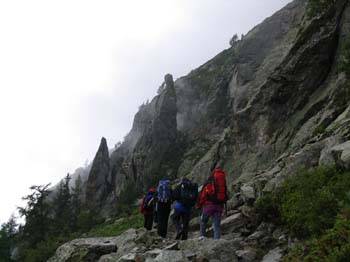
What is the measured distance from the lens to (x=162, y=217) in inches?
605

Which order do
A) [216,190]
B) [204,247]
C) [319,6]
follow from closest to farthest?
[204,247] → [216,190] → [319,6]

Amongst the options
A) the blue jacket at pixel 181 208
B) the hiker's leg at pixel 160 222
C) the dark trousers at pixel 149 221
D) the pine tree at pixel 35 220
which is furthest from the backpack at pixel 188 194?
the pine tree at pixel 35 220

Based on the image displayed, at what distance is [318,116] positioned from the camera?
22625 millimetres

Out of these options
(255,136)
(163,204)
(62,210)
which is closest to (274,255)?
(163,204)

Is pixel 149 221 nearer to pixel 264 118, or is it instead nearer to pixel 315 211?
pixel 315 211

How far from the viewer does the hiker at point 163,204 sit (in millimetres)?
15062

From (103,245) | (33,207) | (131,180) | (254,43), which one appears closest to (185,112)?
(254,43)

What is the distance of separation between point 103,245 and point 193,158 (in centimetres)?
4697

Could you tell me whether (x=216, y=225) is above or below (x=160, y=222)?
below

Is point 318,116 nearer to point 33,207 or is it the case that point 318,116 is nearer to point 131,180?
point 33,207

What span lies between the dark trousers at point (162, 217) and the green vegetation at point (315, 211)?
395 centimetres

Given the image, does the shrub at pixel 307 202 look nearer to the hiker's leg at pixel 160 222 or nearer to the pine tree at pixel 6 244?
the hiker's leg at pixel 160 222

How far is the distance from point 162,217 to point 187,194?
5.24 ft

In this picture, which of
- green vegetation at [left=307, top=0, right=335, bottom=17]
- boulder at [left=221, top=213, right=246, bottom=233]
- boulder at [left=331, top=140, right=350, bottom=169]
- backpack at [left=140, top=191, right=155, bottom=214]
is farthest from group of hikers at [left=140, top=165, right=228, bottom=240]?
green vegetation at [left=307, top=0, right=335, bottom=17]
